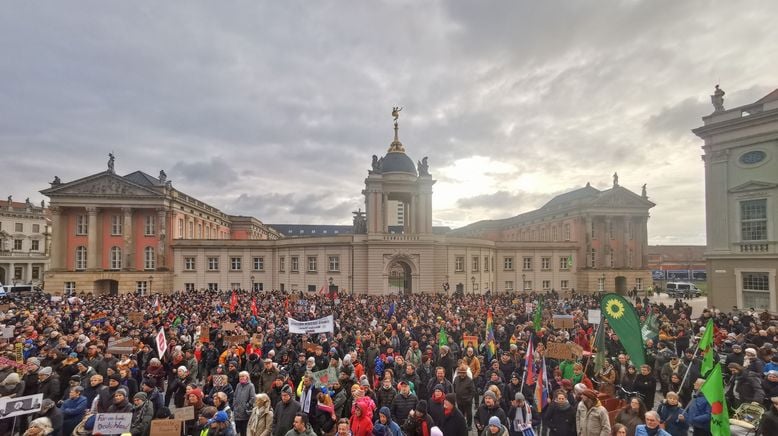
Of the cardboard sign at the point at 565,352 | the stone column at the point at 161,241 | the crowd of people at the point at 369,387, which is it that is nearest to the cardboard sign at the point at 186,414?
the crowd of people at the point at 369,387

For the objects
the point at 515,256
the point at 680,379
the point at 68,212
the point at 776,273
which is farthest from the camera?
A: the point at 515,256

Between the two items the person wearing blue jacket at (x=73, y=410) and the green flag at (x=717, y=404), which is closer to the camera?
the green flag at (x=717, y=404)

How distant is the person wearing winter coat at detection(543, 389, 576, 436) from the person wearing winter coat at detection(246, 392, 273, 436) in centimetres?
559

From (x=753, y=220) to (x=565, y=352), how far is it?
2502 cm

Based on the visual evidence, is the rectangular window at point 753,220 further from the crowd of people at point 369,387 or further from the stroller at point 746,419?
the stroller at point 746,419

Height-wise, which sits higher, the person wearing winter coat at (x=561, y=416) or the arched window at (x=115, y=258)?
the arched window at (x=115, y=258)

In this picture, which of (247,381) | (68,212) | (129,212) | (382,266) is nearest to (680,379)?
(247,381)

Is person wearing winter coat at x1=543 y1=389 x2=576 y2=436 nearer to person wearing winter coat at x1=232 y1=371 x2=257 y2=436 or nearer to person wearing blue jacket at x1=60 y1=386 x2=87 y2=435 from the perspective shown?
person wearing winter coat at x1=232 y1=371 x2=257 y2=436

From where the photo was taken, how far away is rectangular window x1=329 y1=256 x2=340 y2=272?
43344mm

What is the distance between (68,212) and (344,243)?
32.3 meters

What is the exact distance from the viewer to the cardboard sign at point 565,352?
12.3 m

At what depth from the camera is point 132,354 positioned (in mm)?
13438

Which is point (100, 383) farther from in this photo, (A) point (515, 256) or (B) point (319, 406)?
(A) point (515, 256)

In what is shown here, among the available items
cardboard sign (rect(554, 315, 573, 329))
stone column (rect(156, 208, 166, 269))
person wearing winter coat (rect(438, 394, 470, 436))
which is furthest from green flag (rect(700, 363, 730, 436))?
stone column (rect(156, 208, 166, 269))
